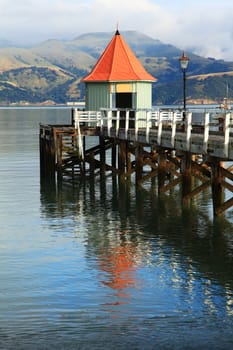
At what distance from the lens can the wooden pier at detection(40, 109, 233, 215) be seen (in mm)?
29266

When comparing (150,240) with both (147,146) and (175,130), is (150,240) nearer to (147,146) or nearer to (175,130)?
(175,130)

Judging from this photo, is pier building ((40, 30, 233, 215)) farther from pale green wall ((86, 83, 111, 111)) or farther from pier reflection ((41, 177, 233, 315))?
pier reflection ((41, 177, 233, 315))

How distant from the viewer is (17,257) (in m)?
21.9

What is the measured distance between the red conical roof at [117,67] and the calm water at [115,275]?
12000mm

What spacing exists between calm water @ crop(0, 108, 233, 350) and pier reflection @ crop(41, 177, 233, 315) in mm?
34

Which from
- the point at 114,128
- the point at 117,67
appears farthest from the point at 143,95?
the point at 114,128

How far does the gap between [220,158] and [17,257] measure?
28.9 ft

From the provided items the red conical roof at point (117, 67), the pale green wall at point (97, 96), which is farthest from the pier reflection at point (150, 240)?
the red conical roof at point (117, 67)

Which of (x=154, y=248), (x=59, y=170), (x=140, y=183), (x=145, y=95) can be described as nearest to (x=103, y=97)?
Result: (x=145, y=95)

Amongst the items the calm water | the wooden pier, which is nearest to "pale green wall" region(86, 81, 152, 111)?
the wooden pier

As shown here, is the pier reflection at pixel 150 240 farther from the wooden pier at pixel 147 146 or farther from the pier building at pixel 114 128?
the pier building at pixel 114 128

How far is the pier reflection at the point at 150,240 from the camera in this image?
18359mm

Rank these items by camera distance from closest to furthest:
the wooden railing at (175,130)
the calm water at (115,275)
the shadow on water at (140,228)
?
1. the calm water at (115,275)
2. the shadow on water at (140,228)
3. the wooden railing at (175,130)

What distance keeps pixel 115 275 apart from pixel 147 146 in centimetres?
1817
